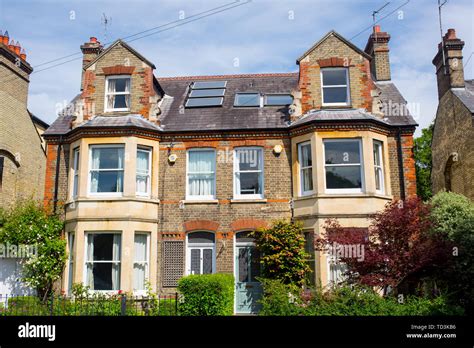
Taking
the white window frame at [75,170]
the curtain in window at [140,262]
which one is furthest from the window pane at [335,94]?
the white window frame at [75,170]

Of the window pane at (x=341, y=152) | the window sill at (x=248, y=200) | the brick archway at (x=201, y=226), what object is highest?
the window pane at (x=341, y=152)

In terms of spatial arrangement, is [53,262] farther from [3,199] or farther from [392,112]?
[392,112]

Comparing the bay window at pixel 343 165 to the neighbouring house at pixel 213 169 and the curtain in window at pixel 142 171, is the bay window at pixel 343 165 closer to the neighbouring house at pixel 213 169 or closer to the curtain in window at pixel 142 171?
the neighbouring house at pixel 213 169

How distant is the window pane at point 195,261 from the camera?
15906mm

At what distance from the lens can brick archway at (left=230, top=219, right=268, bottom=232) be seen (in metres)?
15.8

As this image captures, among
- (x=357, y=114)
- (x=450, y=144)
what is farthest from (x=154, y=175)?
(x=450, y=144)

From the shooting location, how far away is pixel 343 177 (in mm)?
15453

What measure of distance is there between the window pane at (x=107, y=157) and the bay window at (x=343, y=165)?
7.82m

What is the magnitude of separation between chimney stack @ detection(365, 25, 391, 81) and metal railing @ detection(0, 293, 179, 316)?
12949 mm

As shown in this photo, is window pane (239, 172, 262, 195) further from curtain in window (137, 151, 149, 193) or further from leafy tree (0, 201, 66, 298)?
leafy tree (0, 201, 66, 298)

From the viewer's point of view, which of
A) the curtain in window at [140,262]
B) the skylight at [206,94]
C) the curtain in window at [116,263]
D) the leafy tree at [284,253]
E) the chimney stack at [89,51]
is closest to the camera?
the leafy tree at [284,253]

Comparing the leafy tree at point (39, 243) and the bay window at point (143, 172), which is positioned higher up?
the bay window at point (143, 172)

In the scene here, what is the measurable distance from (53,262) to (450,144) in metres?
18.1

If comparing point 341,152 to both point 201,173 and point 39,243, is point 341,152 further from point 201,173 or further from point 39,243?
point 39,243
